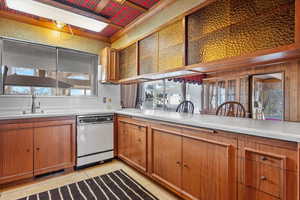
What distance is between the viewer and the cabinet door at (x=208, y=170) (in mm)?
1193

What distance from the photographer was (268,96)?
3.84 meters

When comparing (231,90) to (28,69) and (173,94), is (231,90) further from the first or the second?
(28,69)

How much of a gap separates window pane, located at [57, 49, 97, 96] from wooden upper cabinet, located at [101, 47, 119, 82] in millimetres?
303

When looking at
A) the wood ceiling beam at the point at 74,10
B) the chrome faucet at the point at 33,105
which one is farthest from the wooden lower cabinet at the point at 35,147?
the wood ceiling beam at the point at 74,10

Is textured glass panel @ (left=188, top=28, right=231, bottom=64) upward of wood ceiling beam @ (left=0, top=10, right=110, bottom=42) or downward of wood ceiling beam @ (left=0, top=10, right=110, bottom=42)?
downward

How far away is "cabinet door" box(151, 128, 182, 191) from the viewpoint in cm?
165

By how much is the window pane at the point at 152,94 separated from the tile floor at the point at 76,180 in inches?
75.3

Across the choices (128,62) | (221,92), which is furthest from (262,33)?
(221,92)

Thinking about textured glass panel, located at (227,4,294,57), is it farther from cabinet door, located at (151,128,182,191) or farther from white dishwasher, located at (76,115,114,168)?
white dishwasher, located at (76,115,114,168)

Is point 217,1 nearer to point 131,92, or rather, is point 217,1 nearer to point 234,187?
point 234,187

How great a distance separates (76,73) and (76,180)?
6.91 ft

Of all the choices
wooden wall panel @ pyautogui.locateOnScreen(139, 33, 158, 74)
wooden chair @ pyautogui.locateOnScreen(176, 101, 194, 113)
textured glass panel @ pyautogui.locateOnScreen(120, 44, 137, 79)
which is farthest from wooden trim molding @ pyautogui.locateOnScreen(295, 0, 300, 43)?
textured glass panel @ pyautogui.locateOnScreen(120, 44, 137, 79)

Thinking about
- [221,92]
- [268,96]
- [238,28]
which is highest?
[238,28]

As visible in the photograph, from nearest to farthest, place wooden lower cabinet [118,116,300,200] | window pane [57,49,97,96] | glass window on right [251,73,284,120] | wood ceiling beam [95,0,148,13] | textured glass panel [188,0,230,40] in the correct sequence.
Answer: wooden lower cabinet [118,116,300,200] < textured glass panel [188,0,230,40] < wood ceiling beam [95,0,148,13] < window pane [57,49,97,96] < glass window on right [251,73,284,120]
